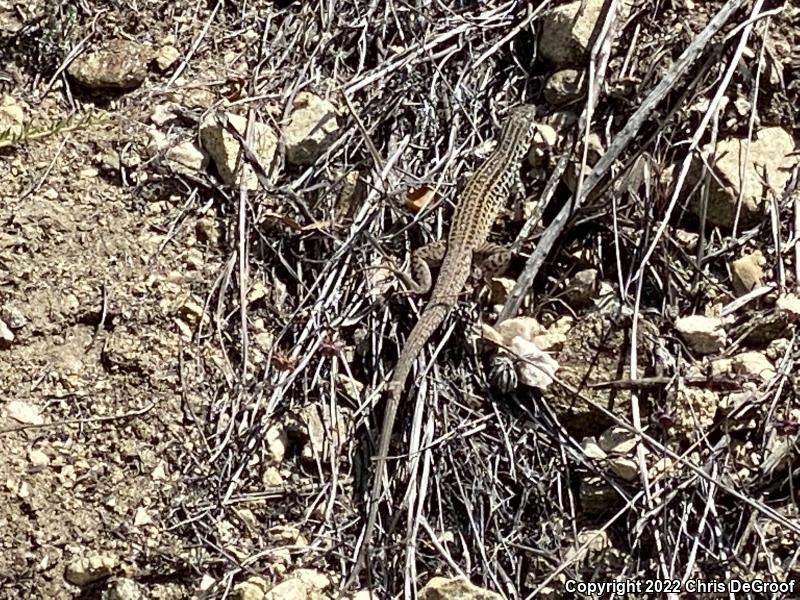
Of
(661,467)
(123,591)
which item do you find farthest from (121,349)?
(661,467)

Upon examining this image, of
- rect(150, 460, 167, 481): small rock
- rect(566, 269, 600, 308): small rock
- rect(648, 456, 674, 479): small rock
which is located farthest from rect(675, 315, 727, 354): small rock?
rect(150, 460, 167, 481): small rock

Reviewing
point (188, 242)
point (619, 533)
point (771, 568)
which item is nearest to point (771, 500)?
point (771, 568)

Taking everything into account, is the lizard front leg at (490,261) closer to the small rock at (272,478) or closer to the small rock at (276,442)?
the small rock at (276,442)

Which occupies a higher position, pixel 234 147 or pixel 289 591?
pixel 234 147

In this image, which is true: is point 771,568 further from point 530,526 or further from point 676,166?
point 676,166

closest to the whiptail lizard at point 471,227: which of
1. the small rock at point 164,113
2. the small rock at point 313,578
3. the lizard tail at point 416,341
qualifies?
the lizard tail at point 416,341

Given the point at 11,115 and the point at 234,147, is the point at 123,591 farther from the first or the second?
the point at 11,115
